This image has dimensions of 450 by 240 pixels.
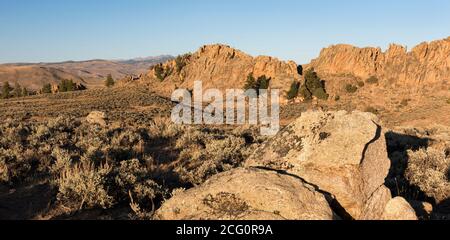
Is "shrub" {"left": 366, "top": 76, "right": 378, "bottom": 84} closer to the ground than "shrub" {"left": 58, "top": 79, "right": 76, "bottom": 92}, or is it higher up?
higher up

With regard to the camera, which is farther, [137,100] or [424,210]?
[137,100]

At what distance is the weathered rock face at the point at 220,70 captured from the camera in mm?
56125

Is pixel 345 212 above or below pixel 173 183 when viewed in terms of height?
above

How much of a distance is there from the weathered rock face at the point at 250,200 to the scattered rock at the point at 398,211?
29.5 inches

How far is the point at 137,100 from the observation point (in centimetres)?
5188

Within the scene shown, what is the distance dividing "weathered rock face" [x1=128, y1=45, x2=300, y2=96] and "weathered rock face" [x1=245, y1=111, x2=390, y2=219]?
1823 inches

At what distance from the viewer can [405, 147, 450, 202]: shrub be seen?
9164 mm

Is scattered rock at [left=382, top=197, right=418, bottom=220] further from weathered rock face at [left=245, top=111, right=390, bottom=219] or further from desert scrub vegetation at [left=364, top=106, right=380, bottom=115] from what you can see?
desert scrub vegetation at [left=364, top=106, right=380, bottom=115]

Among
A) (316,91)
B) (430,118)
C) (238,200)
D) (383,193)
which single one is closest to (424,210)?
(383,193)

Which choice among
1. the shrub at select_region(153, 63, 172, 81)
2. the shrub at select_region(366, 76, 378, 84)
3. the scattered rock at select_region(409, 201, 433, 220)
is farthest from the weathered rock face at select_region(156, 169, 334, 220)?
the shrub at select_region(153, 63, 172, 81)

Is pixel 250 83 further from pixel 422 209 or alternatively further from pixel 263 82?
pixel 422 209
